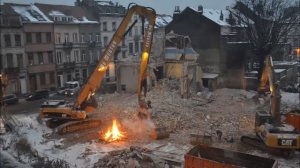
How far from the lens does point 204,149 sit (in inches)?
473

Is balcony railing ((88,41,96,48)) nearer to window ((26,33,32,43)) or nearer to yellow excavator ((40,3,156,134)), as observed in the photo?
window ((26,33,32,43))

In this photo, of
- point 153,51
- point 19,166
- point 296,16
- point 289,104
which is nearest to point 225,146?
point 19,166

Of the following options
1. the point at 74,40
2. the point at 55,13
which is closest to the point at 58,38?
the point at 74,40

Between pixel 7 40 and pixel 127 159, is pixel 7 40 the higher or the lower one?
the higher one

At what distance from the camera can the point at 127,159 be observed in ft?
41.7

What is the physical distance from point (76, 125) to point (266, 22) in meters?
21.7

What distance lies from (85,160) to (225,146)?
6.15 meters

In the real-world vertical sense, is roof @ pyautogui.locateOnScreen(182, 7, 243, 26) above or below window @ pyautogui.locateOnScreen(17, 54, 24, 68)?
above

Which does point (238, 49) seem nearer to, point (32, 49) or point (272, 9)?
point (272, 9)

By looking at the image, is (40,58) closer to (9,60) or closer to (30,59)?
(30,59)

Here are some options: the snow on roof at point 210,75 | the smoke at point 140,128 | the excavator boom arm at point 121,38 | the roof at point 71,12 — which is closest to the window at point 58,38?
the roof at point 71,12

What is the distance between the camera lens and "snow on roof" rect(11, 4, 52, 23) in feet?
104

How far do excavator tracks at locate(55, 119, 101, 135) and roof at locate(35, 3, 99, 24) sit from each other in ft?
65.4

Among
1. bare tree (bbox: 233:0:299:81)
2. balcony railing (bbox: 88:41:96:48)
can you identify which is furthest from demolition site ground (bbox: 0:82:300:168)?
balcony railing (bbox: 88:41:96:48)
